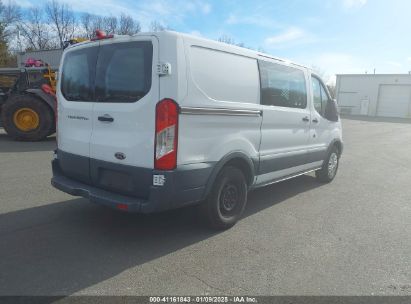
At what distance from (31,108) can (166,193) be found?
8724 mm

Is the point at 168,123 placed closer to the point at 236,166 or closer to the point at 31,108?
the point at 236,166

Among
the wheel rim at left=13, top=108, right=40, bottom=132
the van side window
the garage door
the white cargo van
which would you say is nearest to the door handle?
the white cargo van

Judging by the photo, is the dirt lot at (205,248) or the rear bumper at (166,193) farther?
the rear bumper at (166,193)

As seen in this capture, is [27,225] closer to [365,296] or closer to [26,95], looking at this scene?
[365,296]

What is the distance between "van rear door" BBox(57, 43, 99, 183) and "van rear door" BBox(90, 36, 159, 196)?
0.13 metres

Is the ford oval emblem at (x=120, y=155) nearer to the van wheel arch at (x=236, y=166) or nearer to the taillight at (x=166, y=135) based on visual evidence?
the taillight at (x=166, y=135)

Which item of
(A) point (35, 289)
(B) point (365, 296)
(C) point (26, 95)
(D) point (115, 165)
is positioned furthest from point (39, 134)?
(B) point (365, 296)

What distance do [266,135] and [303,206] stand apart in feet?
4.81

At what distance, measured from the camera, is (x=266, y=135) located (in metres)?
4.76

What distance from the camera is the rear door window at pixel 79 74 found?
13.2ft

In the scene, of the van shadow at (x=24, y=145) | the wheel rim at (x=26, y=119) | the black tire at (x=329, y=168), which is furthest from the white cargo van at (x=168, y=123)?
the wheel rim at (x=26, y=119)

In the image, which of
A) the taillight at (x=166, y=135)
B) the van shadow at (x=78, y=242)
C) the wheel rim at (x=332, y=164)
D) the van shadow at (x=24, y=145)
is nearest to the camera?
the van shadow at (x=78, y=242)

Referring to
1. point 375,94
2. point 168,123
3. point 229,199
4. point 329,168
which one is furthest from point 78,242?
point 375,94

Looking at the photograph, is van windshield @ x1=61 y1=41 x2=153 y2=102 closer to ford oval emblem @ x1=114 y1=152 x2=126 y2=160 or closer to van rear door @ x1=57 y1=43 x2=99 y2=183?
van rear door @ x1=57 y1=43 x2=99 y2=183
